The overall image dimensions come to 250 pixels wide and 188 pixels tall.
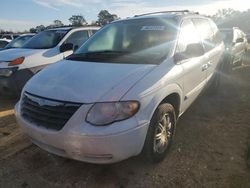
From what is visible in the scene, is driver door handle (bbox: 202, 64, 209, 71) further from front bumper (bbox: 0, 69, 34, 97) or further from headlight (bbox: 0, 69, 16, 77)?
headlight (bbox: 0, 69, 16, 77)

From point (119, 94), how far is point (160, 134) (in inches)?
34.2

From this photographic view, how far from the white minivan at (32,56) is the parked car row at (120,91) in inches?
77.1

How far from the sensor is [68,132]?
9.19ft

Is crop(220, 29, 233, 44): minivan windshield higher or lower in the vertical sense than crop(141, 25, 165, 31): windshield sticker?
lower

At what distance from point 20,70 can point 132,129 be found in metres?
4.21

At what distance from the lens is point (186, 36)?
421cm

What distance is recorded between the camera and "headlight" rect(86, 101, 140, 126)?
279 cm

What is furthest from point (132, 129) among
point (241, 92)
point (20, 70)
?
point (241, 92)

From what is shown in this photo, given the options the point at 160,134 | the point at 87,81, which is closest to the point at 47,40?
the point at 87,81

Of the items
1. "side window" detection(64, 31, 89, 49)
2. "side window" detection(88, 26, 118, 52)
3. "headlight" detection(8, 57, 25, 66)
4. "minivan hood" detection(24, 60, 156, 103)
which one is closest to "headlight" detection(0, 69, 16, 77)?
"headlight" detection(8, 57, 25, 66)

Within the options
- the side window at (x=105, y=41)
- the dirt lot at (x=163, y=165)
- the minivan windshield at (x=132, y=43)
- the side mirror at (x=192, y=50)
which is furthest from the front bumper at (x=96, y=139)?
the side window at (x=105, y=41)

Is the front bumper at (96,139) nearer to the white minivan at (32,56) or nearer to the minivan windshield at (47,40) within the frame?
the white minivan at (32,56)

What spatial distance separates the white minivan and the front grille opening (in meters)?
2.63

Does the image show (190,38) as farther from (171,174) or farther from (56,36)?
(56,36)
